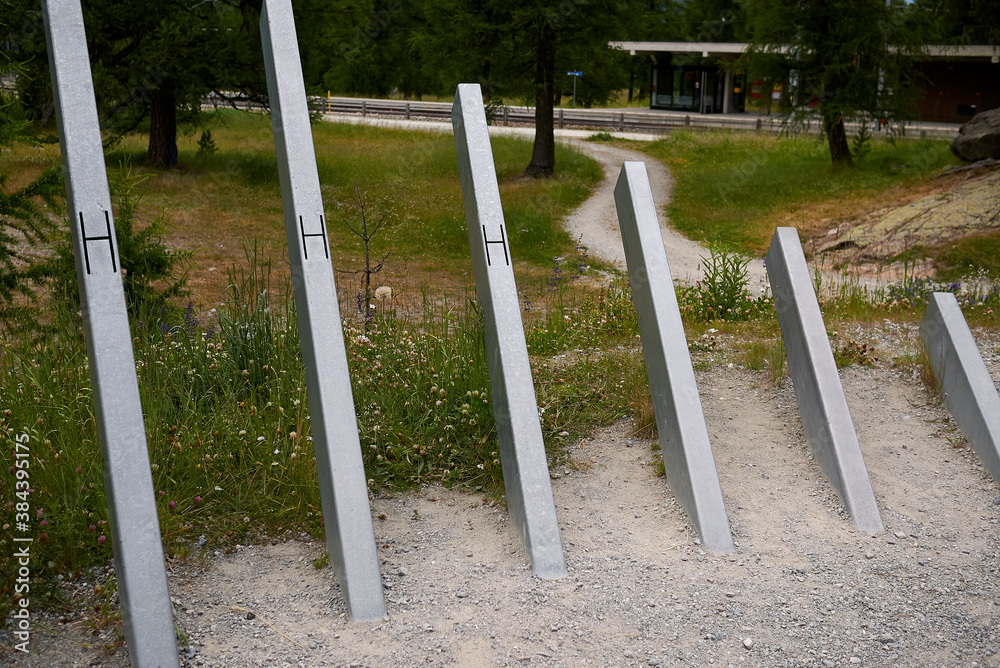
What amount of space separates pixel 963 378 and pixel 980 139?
13.6 metres

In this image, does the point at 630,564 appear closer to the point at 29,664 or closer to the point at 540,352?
the point at 29,664

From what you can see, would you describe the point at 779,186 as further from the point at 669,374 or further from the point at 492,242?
the point at 492,242

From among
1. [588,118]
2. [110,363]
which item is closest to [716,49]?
[588,118]

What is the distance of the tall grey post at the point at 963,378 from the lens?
4613 mm

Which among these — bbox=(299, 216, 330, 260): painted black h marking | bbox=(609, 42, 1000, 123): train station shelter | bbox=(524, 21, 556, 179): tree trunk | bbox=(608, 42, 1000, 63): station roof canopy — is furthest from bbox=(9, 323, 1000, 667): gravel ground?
bbox=(608, 42, 1000, 63): station roof canopy

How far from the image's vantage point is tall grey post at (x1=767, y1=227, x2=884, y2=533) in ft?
13.5

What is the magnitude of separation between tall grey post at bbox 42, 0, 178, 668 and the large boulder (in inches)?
660

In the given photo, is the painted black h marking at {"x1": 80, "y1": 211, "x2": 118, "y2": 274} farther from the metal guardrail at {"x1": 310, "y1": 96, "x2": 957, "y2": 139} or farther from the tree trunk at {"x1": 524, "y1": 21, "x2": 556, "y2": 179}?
the metal guardrail at {"x1": 310, "y1": 96, "x2": 957, "y2": 139}

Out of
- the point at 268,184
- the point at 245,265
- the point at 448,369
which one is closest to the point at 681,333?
the point at 448,369

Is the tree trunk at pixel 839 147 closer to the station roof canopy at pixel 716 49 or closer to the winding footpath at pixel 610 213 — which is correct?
the winding footpath at pixel 610 213

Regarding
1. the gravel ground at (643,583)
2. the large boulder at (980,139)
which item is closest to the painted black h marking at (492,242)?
the gravel ground at (643,583)

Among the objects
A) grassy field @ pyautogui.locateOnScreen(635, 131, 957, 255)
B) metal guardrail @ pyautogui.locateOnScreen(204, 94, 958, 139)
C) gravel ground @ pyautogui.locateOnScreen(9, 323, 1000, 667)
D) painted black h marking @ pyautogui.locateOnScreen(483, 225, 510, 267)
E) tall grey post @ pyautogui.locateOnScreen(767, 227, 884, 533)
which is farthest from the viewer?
metal guardrail @ pyautogui.locateOnScreen(204, 94, 958, 139)

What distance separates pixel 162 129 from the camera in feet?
58.1

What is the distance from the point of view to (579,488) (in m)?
4.33
